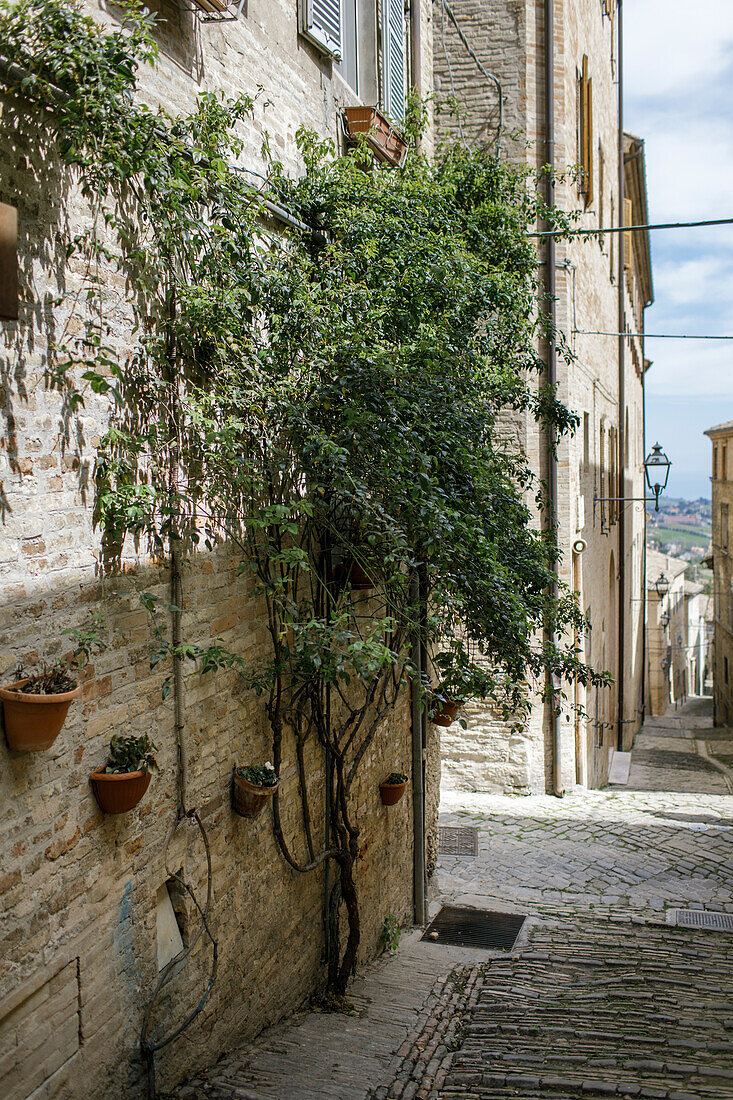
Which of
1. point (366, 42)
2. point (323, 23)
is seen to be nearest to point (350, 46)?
point (366, 42)

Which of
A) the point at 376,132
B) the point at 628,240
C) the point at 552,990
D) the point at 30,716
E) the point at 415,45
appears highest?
the point at 628,240

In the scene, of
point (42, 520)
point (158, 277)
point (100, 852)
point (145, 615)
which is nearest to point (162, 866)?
point (100, 852)

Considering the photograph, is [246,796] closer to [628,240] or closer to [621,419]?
[621,419]

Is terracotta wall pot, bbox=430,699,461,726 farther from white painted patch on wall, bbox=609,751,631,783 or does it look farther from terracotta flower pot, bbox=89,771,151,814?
white painted patch on wall, bbox=609,751,631,783

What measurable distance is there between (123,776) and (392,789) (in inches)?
163

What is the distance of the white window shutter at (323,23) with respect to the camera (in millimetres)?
5777

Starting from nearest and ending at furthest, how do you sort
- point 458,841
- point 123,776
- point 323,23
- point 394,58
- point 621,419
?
point 123,776, point 323,23, point 394,58, point 458,841, point 621,419

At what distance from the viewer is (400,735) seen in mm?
8117

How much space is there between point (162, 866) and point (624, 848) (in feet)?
24.3

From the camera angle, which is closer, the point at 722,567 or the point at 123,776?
the point at 123,776

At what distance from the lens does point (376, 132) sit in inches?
265

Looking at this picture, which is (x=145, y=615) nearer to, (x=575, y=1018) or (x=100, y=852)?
(x=100, y=852)

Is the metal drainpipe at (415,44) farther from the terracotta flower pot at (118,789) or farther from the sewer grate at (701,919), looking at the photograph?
the sewer grate at (701,919)

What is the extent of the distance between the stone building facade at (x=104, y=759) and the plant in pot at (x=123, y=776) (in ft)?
0.17
